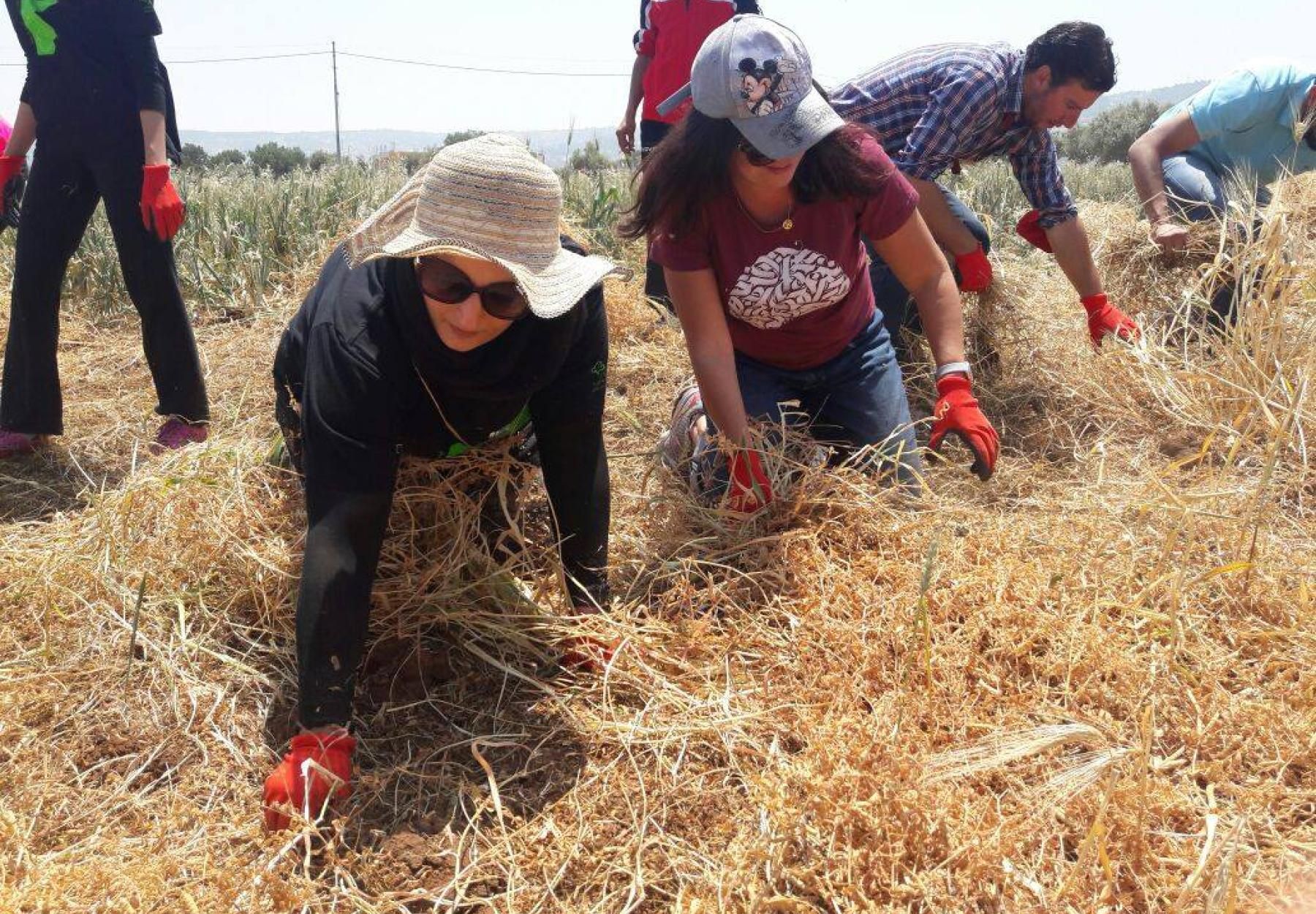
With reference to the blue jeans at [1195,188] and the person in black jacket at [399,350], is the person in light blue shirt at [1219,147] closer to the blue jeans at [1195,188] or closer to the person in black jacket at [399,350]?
the blue jeans at [1195,188]

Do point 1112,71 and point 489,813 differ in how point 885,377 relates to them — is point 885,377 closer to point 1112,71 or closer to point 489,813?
point 1112,71

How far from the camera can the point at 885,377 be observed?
2.58m

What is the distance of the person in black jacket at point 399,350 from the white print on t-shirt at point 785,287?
2.27 feet

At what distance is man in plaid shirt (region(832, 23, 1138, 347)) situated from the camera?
2.92 metres

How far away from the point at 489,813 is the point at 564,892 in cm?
20

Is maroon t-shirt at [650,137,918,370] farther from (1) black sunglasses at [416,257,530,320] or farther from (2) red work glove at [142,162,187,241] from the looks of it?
(2) red work glove at [142,162,187,241]

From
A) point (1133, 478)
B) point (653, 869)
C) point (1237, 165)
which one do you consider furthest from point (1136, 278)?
point (653, 869)

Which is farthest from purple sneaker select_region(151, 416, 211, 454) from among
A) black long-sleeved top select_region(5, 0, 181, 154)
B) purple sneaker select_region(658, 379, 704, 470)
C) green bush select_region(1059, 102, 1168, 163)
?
green bush select_region(1059, 102, 1168, 163)

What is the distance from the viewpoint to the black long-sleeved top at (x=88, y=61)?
2871 mm

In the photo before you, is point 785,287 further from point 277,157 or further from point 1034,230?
point 277,157

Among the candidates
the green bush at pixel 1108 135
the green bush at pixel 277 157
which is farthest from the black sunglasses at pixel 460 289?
the green bush at pixel 277 157

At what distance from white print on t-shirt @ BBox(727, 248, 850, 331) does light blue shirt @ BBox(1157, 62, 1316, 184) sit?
2.00 metres

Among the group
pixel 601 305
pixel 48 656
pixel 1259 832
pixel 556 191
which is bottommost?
pixel 48 656

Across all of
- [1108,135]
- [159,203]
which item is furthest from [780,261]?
[1108,135]
